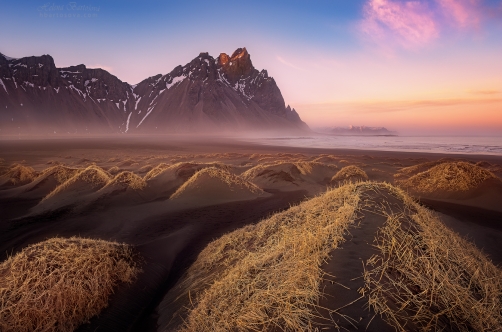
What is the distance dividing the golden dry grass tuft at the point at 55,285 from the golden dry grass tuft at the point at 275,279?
1983 mm

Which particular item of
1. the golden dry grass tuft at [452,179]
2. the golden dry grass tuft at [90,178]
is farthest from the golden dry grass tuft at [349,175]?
the golden dry grass tuft at [90,178]

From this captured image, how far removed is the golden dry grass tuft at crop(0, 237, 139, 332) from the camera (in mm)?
5214

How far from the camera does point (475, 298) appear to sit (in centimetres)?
404

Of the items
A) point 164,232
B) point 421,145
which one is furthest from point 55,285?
point 421,145

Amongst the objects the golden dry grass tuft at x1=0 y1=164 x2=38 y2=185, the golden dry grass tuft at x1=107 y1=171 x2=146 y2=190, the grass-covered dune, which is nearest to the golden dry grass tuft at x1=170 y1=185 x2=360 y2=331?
the grass-covered dune

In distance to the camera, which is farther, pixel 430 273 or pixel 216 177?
pixel 216 177

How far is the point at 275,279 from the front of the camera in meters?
4.46

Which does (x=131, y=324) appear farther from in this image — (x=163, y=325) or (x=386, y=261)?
(x=386, y=261)

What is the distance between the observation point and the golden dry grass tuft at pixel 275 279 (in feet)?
12.5

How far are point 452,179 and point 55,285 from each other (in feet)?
69.5

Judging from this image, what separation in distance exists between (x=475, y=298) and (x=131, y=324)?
6315 mm

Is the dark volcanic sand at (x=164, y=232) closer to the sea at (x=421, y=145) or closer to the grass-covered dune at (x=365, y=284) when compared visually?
the grass-covered dune at (x=365, y=284)

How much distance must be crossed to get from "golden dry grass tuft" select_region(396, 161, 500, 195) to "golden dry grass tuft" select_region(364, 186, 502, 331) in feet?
50.1

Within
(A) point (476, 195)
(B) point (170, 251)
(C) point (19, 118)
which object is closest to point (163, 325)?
(B) point (170, 251)
